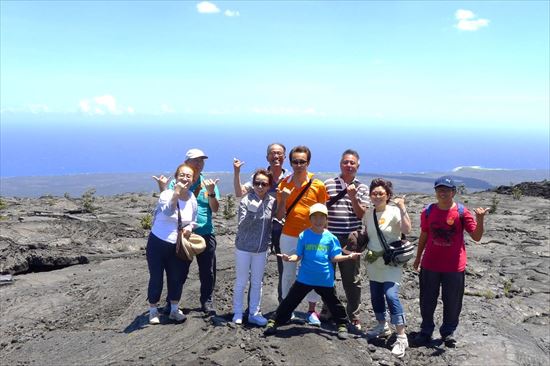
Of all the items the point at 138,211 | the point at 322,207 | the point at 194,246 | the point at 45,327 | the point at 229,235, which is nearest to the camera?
the point at 322,207

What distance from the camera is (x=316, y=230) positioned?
566 cm

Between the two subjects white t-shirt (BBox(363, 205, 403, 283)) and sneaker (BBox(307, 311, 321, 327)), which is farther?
sneaker (BBox(307, 311, 321, 327))

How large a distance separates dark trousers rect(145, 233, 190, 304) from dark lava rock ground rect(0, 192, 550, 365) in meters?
0.62

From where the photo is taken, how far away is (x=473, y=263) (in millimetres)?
12344

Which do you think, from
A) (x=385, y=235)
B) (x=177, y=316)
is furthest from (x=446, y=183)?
(x=177, y=316)

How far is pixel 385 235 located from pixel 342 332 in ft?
5.00

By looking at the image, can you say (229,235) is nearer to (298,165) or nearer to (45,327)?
(45,327)

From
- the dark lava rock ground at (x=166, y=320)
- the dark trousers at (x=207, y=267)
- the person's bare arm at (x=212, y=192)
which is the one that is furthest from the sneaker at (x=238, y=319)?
the person's bare arm at (x=212, y=192)

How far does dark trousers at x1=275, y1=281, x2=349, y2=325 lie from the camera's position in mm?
5811

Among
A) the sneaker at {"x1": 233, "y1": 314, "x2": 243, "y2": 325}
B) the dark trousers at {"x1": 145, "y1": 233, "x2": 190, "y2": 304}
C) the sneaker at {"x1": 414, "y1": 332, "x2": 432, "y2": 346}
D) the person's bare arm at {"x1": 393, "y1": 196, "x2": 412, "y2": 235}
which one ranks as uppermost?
the person's bare arm at {"x1": 393, "y1": 196, "x2": 412, "y2": 235}

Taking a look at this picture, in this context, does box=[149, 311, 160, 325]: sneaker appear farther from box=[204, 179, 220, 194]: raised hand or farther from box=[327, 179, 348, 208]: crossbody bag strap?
box=[327, 179, 348, 208]: crossbody bag strap

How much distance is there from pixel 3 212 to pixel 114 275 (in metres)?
9.11

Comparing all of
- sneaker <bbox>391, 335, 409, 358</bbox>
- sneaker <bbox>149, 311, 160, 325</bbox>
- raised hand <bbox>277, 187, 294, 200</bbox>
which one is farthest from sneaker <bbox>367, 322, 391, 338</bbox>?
sneaker <bbox>149, 311, 160, 325</bbox>

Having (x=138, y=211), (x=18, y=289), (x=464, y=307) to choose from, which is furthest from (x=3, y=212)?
(x=464, y=307)
